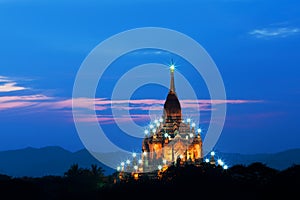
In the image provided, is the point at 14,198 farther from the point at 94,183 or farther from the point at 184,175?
the point at 184,175

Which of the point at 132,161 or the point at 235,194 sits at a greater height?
the point at 132,161

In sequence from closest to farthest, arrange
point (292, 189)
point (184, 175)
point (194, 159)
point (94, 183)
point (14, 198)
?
point (292, 189) < point (184, 175) < point (14, 198) < point (94, 183) < point (194, 159)

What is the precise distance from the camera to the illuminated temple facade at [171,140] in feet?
330

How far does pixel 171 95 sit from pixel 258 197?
43.5m

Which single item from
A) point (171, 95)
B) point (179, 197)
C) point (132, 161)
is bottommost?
point (179, 197)

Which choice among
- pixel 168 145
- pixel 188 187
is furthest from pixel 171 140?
pixel 188 187

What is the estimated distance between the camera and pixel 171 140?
10181 centimetres

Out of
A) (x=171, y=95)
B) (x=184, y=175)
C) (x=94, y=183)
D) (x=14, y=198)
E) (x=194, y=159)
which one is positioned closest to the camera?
(x=184, y=175)

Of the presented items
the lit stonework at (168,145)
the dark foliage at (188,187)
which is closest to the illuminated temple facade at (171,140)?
the lit stonework at (168,145)

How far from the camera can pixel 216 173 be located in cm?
7162

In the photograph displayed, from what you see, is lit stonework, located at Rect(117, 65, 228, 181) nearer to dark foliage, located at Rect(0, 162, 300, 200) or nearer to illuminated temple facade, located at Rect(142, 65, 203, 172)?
illuminated temple facade, located at Rect(142, 65, 203, 172)

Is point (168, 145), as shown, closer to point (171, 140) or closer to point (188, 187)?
point (171, 140)

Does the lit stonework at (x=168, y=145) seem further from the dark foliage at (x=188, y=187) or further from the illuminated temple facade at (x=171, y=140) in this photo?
the dark foliage at (x=188, y=187)

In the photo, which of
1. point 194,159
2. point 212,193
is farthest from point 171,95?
point 212,193
